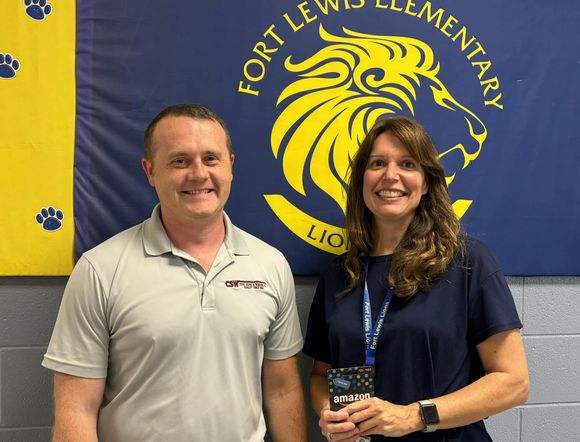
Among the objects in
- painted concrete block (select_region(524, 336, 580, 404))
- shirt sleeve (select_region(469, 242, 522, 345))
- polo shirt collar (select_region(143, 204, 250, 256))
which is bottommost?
painted concrete block (select_region(524, 336, 580, 404))

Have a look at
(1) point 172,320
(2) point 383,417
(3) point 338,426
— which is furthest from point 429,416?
(1) point 172,320

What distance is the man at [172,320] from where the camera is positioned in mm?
1365

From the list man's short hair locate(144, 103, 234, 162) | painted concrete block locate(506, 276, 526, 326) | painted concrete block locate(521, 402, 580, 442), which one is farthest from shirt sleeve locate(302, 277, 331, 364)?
painted concrete block locate(521, 402, 580, 442)

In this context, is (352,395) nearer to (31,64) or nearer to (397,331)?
(397,331)

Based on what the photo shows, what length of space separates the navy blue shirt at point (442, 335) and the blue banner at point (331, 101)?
469mm

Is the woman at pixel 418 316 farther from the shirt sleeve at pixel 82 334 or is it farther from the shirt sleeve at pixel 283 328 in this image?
the shirt sleeve at pixel 82 334

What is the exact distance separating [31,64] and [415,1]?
1266 millimetres

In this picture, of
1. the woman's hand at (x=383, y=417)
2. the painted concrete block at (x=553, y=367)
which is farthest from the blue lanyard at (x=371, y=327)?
the painted concrete block at (x=553, y=367)

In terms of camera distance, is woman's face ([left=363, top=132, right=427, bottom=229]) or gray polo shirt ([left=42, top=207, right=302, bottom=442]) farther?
woman's face ([left=363, top=132, right=427, bottom=229])

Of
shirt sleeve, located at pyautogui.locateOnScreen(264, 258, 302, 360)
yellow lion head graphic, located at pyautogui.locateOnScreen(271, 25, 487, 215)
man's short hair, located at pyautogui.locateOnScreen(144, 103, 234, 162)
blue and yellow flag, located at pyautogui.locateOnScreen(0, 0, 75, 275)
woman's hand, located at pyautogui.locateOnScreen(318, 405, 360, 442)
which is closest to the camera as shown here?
woman's hand, located at pyautogui.locateOnScreen(318, 405, 360, 442)

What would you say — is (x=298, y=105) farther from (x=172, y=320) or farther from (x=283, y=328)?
(x=172, y=320)

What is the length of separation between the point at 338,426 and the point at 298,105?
1020 mm

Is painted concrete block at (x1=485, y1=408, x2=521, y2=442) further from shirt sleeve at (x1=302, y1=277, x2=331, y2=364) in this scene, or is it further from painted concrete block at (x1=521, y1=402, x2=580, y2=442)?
shirt sleeve at (x1=302, y1=277, x2=331, y2=364)

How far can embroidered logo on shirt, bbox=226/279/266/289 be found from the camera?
1460mm
